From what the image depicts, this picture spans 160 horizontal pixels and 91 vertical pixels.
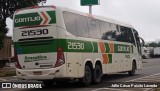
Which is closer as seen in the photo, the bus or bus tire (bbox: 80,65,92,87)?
the bus

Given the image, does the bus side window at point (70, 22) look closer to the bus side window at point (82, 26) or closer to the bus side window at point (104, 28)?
the bus side window at point (82, 26)

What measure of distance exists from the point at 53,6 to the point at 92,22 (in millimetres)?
3181

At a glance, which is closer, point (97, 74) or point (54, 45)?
point (54, 45)

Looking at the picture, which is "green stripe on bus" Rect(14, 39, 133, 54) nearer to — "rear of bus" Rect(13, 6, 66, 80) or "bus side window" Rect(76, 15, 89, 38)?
"rear of bus" Rect(13, 6, 66, 80)

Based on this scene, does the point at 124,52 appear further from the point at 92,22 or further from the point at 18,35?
the point at 18,35

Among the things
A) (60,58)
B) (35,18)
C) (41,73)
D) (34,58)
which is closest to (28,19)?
(35,18)

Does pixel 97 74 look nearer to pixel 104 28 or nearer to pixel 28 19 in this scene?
pixel 104 28

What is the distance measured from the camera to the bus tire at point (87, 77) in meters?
18.3

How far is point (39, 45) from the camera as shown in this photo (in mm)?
17125

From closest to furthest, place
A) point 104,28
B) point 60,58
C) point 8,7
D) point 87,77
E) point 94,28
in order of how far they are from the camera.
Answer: point 60,58, point 87,77, point 94,28, point 104,28, point 8,7

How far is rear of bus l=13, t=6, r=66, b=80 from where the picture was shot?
16766mm

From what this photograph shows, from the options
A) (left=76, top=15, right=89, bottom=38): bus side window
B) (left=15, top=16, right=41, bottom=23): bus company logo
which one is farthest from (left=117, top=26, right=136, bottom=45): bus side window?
(left=15, top=16, right=41, bottom=23): bus company logo

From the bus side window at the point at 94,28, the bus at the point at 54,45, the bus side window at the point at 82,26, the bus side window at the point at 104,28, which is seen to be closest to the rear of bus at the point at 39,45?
the bus at the point at 54,45

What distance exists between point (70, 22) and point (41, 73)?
8.27 ft
